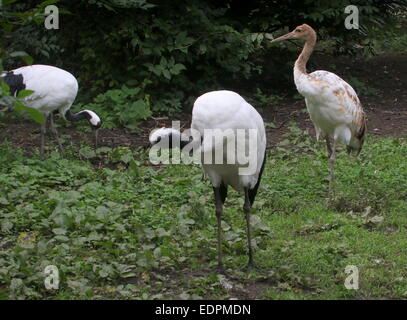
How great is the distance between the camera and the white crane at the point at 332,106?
741 centimetres

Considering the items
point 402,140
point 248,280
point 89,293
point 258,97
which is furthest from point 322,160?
point 89,293

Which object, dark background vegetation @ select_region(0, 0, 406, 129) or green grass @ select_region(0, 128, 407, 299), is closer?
green grass @ select_region(0, 128, 407, 299)

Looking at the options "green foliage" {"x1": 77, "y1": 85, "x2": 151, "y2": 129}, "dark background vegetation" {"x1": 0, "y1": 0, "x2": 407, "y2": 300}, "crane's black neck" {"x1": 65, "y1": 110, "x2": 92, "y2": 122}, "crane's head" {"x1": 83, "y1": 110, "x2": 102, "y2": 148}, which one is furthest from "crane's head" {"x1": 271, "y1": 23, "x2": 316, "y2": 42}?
"crane's black neck" {"x1": 65, "y1": 110, "x2": 92, "y2": 122}

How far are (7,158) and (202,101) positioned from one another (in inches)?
136

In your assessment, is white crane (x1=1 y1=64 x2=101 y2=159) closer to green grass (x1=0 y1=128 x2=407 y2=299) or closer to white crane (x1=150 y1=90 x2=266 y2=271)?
green grass (x1=0 y1=128 x2=407 y2=299)

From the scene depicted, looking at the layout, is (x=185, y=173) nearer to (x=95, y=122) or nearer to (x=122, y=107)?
(x=95, y=122)

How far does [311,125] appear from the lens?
9.81 meters

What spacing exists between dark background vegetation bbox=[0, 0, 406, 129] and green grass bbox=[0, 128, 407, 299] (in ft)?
5.71

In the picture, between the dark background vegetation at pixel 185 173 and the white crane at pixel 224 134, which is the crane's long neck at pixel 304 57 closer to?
the dark background vegetation at pixel 185 173

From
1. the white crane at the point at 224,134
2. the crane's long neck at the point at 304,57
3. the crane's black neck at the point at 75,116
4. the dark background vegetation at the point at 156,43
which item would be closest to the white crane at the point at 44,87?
the crane's black neck at the point at 75,116


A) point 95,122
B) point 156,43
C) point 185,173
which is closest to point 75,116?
point 95,122

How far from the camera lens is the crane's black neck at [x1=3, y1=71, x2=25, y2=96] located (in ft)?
27.6

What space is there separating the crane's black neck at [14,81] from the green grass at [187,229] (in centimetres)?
66

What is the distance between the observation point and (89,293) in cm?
471
